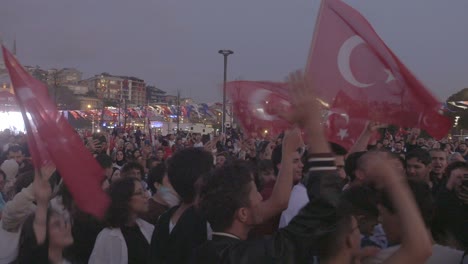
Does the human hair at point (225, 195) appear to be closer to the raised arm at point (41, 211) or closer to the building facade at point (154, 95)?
the raised arm at point (41, 211)

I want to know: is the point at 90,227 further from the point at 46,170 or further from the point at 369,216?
the point at 369,216

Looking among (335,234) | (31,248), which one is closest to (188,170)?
(31,248)

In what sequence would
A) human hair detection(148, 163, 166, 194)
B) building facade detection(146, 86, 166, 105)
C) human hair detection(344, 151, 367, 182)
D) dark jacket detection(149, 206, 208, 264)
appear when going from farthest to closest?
building facade detection(146, 86, 166, 105) → human hair detection(148, 163, 166, 194) → human hair detection(344, 151, 367, 182) → dark jacket detection(149, 206, 208, 264)

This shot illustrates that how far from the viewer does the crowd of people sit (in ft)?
6.95

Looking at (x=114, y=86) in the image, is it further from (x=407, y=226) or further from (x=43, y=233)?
(x=407, y=226)

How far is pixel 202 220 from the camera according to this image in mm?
3105

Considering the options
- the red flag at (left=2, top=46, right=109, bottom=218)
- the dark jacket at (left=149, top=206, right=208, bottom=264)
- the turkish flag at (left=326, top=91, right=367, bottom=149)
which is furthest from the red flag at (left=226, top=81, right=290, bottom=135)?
the dark jacket at (left=149, top=206, right=208, bottom=264)

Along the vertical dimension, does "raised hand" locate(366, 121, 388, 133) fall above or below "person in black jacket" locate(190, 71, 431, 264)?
above

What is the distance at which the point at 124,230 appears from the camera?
3689 mm

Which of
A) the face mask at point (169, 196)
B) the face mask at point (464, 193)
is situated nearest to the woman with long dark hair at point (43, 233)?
the face mask at point (169, 196)

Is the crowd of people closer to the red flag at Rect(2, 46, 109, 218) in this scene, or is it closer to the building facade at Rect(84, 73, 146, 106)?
the red flag at Rect(2, 46, 109, 218)

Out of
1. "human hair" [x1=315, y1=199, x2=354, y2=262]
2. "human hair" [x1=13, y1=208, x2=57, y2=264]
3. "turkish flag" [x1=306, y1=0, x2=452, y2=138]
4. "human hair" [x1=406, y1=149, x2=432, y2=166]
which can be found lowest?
"human hair" [x1=13, y1=208, x2=57, y2=264]

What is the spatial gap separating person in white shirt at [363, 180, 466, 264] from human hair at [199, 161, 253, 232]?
27.7 inches

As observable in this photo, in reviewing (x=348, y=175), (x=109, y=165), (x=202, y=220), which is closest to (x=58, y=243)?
(x=202, y=220)
